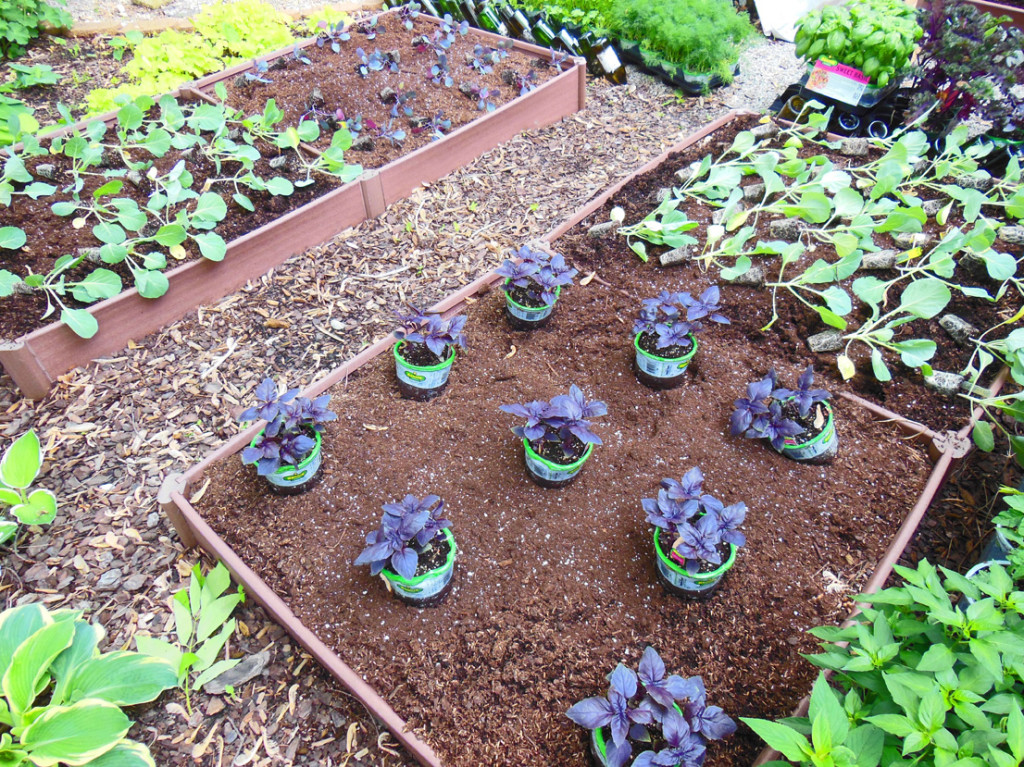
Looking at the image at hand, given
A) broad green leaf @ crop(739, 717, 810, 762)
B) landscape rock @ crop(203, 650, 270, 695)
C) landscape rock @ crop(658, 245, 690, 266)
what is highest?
broad green leaf @ crop(739, 717, 810, 762)

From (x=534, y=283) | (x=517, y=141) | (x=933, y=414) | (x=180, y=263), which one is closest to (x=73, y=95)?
(x=180, y=263)

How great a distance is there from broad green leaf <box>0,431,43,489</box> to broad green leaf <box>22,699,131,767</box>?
89 centimetres

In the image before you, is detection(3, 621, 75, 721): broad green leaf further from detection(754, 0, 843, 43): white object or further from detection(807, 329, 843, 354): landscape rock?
detection(754, 0, 843, 43): white object

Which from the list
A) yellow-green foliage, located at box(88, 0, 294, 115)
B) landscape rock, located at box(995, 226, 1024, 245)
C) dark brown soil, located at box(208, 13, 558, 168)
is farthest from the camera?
yellow-green foliage, located at box(88, 0, 294, 115)

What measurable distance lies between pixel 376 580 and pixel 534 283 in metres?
1.30

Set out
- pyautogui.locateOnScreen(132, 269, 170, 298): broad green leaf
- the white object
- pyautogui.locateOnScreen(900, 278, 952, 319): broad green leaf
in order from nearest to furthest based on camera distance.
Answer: pyautogui.locateOnScreen(900, 278, 952, 319): broad green leaf, pyautogui.locateOnScreen(132, 269, 170, 298): broad green leaf, the white object

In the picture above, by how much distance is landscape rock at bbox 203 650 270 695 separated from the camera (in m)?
1.82

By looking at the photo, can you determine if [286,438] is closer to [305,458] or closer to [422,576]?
[305,458]

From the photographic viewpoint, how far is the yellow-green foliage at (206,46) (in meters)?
4.15

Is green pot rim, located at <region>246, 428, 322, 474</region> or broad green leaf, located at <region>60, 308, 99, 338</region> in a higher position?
broad green leaf, located at <region>60, 308, 99, 338</region>

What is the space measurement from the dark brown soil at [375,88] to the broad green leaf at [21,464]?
2.14 m

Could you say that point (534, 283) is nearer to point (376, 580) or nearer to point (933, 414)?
point (376, 580)

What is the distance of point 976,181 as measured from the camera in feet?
10.1

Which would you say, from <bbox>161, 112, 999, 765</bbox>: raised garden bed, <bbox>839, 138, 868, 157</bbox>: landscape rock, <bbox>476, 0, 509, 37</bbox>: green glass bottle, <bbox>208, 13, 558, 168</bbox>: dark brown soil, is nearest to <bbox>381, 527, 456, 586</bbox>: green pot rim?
<bbox>161, 112, 999, 765</bbox>: raised garden bed
